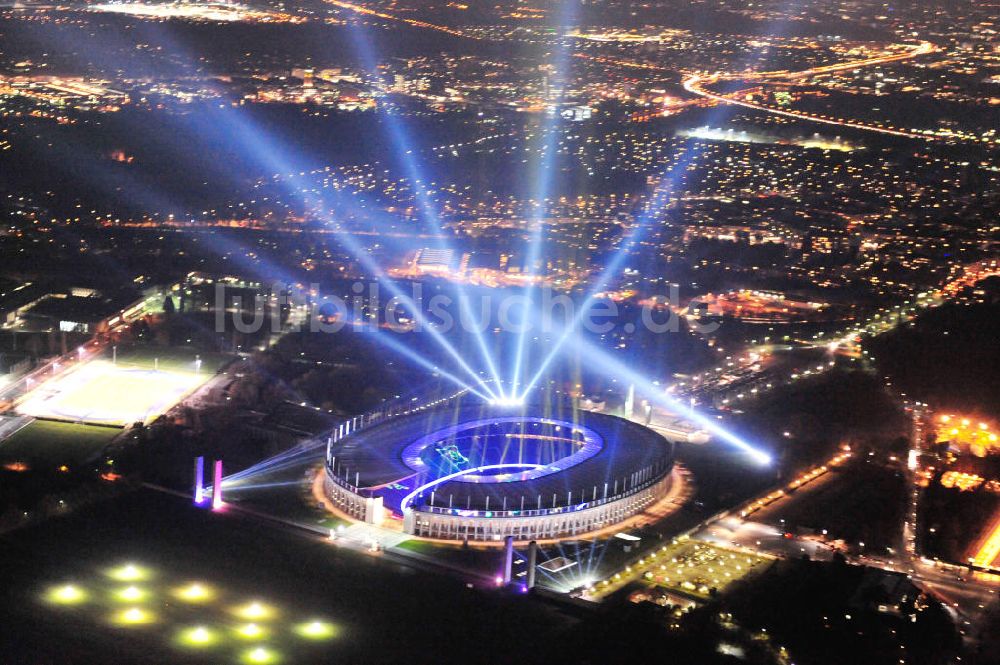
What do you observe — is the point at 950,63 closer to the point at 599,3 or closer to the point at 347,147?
the point at 599,3

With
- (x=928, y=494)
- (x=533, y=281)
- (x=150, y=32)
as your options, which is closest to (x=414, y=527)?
(x=928, y=494)

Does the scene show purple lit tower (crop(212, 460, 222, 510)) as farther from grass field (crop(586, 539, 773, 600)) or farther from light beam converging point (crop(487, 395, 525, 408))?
light beam converging point (crop(487, 395, 525, 408))

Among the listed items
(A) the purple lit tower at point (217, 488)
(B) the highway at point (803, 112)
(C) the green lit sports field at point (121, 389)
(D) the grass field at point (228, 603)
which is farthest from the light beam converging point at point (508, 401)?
(B) the highway at point (803, 112)

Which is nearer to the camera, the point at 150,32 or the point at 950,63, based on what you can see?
the point at 950,63

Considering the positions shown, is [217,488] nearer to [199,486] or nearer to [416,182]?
[199,486]

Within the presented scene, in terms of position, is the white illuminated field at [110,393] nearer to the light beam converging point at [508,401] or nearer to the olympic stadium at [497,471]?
the olympic stadium at [497,471]

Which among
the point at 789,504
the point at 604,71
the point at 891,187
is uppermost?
the point at 604,71
